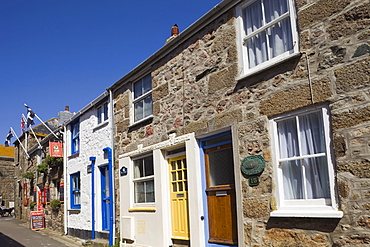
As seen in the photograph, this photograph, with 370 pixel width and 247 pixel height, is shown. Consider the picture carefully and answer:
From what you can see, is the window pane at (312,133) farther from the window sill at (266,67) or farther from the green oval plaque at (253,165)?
the window sill at (266,67)

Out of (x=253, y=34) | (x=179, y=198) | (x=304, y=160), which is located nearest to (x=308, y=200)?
(x=304, y=160)

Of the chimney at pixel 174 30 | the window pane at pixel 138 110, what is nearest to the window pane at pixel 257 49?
the chimney at pixel 174 30

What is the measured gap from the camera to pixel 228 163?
23.9 ft

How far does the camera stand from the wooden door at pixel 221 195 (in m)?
7.05

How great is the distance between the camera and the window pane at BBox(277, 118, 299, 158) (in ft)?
19.5

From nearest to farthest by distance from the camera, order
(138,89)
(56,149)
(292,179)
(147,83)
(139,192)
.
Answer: (292,179)
(139,192)
(147,83)
(138,89)
(56,149)

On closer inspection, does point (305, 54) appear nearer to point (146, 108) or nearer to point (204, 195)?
point (204, 195)

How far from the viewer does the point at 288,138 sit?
605cm

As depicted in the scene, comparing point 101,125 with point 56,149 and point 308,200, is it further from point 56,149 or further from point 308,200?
point 308,200

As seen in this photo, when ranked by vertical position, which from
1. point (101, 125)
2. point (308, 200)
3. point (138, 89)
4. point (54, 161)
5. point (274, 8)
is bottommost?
point (308, 200)

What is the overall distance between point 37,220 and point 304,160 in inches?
600

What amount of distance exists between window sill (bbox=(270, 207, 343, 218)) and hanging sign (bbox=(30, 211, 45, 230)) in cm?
1455

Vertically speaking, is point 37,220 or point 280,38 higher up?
point 280,38

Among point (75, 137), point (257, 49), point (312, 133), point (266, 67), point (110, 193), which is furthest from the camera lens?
point (75, 137)
